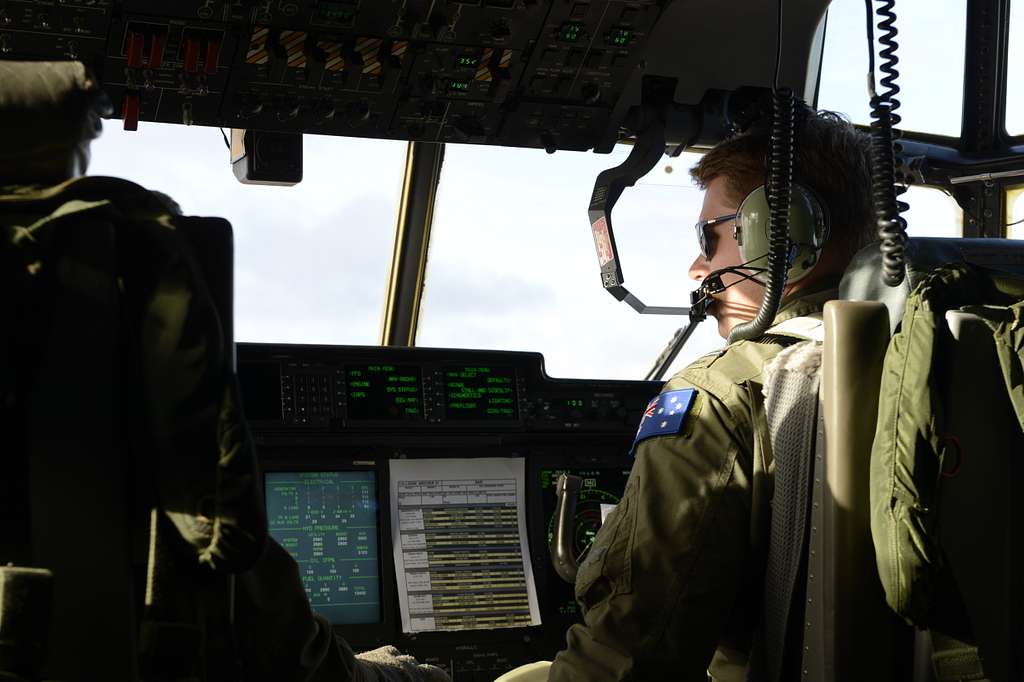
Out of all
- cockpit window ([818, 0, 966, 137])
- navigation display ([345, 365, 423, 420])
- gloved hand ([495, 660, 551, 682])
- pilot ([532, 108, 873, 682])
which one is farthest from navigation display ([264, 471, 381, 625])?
cockpit window ([818, 0, 966, 137])

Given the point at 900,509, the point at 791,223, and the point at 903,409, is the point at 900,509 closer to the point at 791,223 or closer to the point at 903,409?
the point at 903,409

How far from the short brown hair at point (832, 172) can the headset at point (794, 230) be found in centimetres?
4

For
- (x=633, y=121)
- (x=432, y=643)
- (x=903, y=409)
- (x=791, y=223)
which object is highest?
(x=633, y=121)

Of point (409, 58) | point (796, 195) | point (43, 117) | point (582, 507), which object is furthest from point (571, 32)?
point (43, 117)

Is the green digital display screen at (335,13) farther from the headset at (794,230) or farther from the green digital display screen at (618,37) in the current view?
the headset at (794,230)

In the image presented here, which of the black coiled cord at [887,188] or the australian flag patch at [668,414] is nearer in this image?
the black coiled cord at [887,188]

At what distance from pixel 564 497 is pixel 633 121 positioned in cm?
89

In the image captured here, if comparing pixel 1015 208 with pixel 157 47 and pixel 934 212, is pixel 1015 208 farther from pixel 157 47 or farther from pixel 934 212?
pixel 157 47

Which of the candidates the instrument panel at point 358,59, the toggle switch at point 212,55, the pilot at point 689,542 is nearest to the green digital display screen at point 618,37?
the instrument panel at point 358,59

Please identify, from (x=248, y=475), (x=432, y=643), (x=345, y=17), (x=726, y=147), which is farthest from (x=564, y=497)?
(x=248, y=475)

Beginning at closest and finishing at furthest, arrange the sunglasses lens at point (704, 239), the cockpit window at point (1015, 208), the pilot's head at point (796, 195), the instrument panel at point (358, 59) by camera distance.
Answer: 1. the pilot's head at point (796, 195)
2. the sunglasses lens at point (704, 239)
3. the instrument panel at point (358, 59)
4. the cockpit window at point (1015, 208)

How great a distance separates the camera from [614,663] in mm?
1538

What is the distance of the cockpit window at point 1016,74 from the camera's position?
4.28m

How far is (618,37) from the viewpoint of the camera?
248cm
